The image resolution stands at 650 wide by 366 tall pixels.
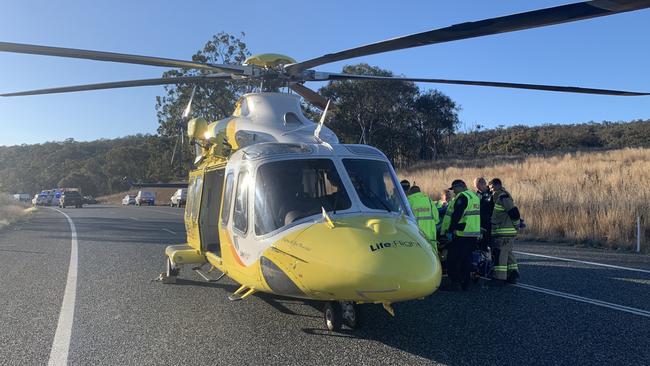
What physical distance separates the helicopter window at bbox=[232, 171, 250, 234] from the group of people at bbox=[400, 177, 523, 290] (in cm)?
318

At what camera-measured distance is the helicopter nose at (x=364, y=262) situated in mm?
4469

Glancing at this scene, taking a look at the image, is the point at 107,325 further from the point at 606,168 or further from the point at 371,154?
the point at 606,168

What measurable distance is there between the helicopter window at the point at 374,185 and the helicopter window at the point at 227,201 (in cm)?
169

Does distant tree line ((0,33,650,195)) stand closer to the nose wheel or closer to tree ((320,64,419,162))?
tree ((320,64,419,162))

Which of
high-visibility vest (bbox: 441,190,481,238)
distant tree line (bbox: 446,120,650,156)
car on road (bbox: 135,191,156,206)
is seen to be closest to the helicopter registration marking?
high-visibility vest (bbox: 441,190,481,238)

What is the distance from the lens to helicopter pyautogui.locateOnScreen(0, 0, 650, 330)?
452 centimetres

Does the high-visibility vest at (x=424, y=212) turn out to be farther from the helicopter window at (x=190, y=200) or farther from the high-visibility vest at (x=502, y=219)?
the helicopter window at (x=190, y=200)

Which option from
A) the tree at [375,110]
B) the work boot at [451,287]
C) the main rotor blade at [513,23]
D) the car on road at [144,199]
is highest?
the tree at [375,110]

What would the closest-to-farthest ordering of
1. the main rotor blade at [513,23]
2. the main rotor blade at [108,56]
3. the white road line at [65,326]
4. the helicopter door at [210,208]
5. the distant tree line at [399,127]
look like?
the main rotor blade at [513,23] < the white road line at [65,326] < the main rotor blade at [108,56] < the helicopter door at [210,208] < the distant tree line at [399,127]

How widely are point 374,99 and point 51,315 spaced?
35.6 m

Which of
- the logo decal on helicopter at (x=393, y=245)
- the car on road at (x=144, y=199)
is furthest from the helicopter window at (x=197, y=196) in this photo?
the car on road at (x=144, y=199)

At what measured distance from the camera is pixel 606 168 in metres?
26.3

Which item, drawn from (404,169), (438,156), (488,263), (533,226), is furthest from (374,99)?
(488,263)

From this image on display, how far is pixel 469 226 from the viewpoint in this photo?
8523mm
